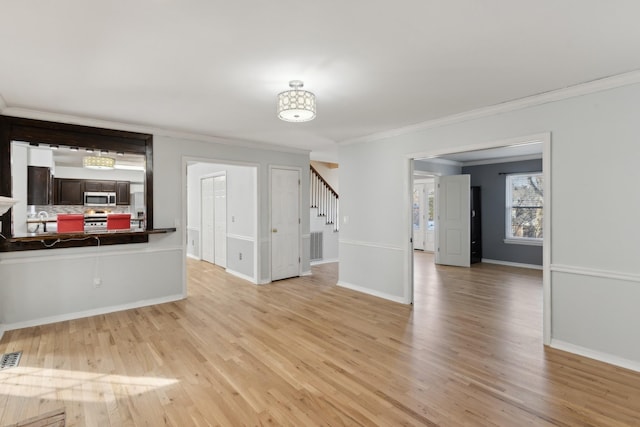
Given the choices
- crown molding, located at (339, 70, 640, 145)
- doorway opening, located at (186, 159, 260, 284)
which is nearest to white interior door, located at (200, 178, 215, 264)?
Result: doorway opening, located at (186, 159, 260, 284)

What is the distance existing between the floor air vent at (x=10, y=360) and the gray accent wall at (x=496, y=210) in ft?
27.7

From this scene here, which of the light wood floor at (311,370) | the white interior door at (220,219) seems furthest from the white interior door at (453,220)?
the white interior door at (220,219)

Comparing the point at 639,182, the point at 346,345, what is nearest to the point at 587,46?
the point at 639,182

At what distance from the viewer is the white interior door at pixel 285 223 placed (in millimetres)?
5941

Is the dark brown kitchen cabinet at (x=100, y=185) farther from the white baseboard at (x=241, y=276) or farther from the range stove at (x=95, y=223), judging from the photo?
the white baseboard at (x=241, y=276)

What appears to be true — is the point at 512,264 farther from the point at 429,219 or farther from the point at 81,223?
the point at 81,223

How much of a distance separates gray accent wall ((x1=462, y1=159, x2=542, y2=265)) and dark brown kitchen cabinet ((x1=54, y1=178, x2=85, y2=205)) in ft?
29.2

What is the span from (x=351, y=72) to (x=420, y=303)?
3.38 metres

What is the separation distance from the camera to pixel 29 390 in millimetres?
2436

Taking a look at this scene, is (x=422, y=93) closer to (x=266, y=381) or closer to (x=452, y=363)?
(x=452, y=363)

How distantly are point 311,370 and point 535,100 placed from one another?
3.45 meters

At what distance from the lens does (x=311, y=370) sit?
8.93 feet

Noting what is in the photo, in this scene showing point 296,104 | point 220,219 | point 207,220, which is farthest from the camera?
point 207,220

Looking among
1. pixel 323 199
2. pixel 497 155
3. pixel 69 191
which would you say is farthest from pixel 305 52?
pixel 69 191
